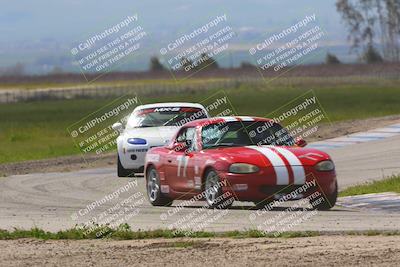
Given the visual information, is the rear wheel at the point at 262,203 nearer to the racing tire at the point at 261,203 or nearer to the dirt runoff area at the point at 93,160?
the racing tire at the point at 261,203

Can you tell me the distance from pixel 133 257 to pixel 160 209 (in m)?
6.06

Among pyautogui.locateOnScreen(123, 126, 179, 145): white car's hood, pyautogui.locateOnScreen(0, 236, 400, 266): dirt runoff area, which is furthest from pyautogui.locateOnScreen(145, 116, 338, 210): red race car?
pyautogui.locateOnScreen(123, 126, 179, 145): white car's hood

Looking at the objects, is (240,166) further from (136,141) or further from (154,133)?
(136,141)

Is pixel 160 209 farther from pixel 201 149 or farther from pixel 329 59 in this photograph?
pixel 329 59

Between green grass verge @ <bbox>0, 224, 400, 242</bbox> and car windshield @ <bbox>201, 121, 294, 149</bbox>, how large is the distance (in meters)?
4.17

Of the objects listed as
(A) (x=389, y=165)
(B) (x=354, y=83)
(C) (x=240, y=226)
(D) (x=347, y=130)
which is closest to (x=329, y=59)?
(B) (x=354, y=83)

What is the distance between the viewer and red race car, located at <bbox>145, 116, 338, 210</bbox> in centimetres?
1603

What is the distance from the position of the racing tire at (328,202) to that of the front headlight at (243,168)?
3.26ft

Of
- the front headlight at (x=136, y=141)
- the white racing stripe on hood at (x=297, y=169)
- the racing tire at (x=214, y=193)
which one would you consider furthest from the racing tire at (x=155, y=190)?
the front headlight at (x=136, y=141)

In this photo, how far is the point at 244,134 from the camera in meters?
17.3

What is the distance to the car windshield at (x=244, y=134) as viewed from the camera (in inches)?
677

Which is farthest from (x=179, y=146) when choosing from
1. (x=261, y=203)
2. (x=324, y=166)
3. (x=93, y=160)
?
(x=93, y=160)

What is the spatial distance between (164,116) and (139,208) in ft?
23.0

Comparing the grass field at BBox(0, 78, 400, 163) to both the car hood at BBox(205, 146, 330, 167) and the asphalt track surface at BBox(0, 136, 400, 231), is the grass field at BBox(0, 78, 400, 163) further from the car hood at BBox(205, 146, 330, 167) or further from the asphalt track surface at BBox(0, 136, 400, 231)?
the car hood at BBox(205, 146, 330, 167)
